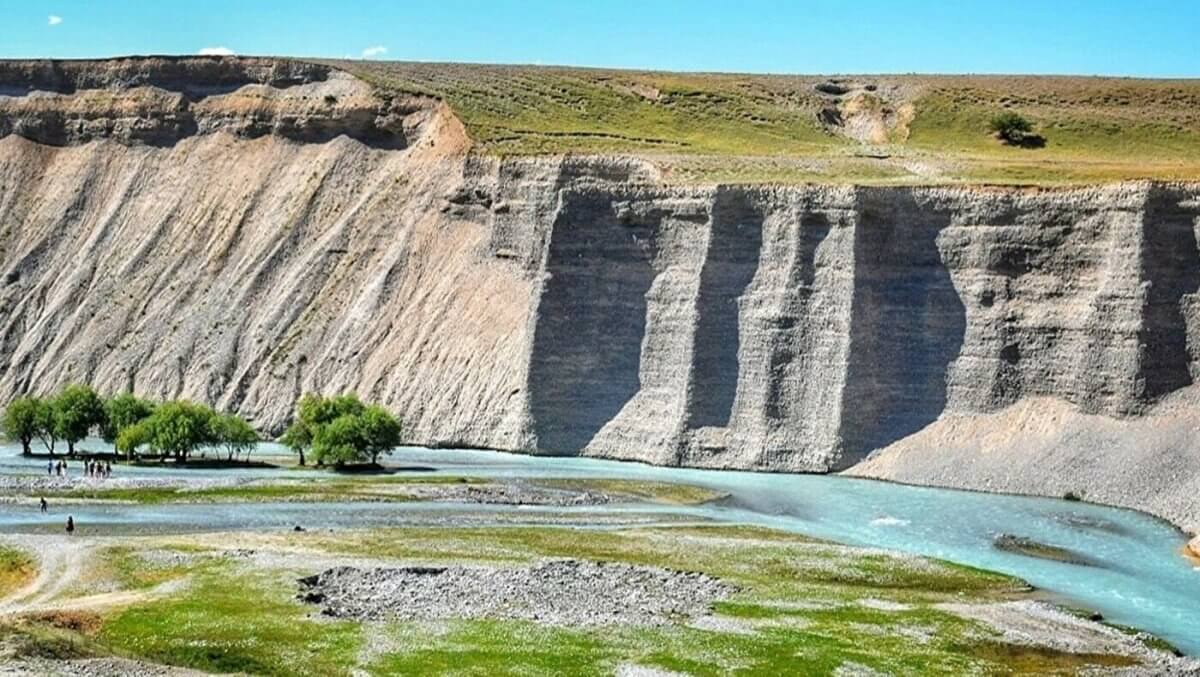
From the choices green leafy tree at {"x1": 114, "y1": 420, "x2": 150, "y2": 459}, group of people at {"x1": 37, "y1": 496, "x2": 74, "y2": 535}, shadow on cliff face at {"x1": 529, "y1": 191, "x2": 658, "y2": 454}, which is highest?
shadow on cliff face at {"x1": 529, "y1": 191, "x2": 658, "y2": 454}

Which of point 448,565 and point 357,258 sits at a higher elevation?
point 357,258

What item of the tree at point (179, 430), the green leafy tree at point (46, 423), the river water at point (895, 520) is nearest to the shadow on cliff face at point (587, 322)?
the river water at point (895, 520)

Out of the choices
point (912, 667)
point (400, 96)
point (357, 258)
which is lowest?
point (912, 667)

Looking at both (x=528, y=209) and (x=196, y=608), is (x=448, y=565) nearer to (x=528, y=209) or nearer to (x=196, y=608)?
(x=196, y=608)

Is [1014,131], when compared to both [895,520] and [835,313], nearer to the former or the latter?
[835,313]

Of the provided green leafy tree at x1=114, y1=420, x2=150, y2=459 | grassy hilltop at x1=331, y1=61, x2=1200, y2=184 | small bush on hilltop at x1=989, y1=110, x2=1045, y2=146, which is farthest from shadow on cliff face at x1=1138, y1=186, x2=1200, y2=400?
green leafy tree at x1=114, y1=420, x2=150, y2=459

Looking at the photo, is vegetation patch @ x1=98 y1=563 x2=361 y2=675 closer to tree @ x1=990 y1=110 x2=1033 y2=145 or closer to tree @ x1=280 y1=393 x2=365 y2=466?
tree @ x1=280 y1=393 x2=365 y2=466

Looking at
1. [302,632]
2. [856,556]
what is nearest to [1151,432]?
[856,556]
